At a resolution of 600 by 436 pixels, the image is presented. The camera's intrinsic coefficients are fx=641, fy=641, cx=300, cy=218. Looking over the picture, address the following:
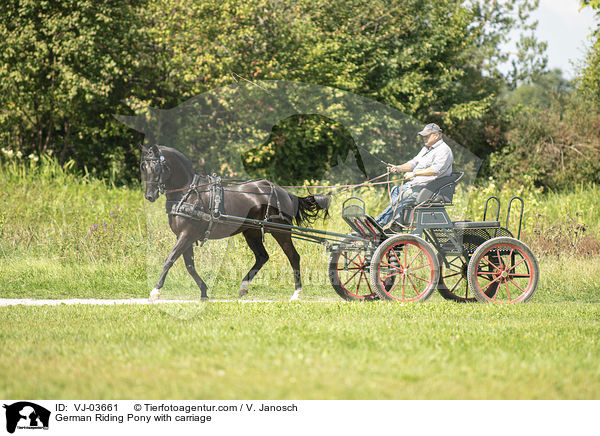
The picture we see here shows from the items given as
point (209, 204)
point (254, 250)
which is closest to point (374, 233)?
point (254, 250)

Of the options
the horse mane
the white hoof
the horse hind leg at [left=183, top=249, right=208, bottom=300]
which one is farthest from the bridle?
the white hoof

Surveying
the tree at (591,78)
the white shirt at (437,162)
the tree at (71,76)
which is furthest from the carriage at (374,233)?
the tree at (591,78)

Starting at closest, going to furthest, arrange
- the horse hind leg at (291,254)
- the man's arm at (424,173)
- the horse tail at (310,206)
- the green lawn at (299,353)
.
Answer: the green lawn at (299,353)
the man's arm at (424,173)
the horse hind leg at (291,254)
the horse tail at (310,206)

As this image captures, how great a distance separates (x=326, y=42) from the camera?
2052cm

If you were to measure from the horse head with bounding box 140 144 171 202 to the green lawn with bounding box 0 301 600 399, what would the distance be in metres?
1.51

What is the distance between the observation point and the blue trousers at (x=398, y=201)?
27.3 feet

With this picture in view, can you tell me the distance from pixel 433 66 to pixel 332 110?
12.2 metres

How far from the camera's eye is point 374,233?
27.6ft

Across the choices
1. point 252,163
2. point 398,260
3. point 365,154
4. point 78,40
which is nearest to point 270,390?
point 398,260

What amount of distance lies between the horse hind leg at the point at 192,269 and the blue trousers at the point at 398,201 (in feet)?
8.44

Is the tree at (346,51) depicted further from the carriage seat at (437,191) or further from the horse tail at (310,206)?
the carriage seat at (437,191)

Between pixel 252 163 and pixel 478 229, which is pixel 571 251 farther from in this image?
pixel 252 163
